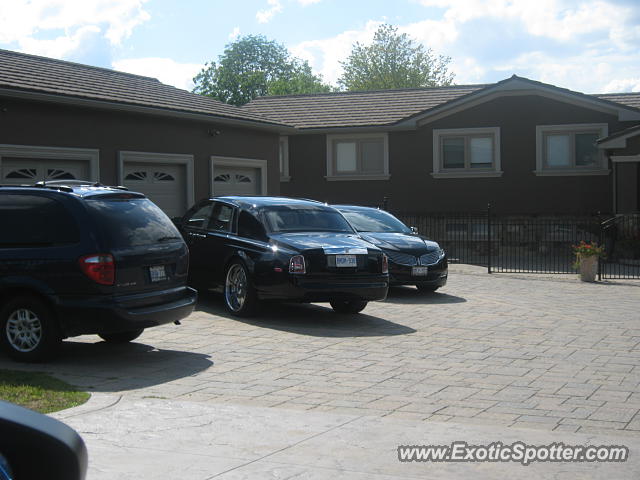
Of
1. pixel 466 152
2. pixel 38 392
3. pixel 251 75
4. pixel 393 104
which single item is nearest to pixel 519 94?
pixel 466 152

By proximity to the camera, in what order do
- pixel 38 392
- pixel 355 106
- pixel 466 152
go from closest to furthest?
pixel 38 392 → pixel 466 152 → pixel 355 106

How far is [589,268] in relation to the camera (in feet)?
59.6

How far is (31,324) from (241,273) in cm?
386

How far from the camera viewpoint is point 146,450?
584cm

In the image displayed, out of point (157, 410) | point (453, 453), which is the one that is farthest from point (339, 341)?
point (453, 453)

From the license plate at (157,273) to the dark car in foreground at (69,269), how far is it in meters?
0.01

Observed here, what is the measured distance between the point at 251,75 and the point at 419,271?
3024 inches

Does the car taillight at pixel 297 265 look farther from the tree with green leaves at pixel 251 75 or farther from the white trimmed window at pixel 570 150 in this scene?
the tree with green leaves at pixel 251 75

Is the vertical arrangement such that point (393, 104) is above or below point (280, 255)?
above

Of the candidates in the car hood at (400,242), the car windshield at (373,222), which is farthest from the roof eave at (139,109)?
the car hood at (400,242)

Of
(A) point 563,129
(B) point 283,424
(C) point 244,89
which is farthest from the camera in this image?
(C) point 244,89

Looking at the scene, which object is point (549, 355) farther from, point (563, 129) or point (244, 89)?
point (244, 89)

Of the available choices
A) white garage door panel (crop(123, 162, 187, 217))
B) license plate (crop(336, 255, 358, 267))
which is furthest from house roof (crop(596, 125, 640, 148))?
license plate (crop(336, 255, 358, 267))

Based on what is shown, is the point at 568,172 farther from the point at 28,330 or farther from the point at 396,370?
the point at 28,330
